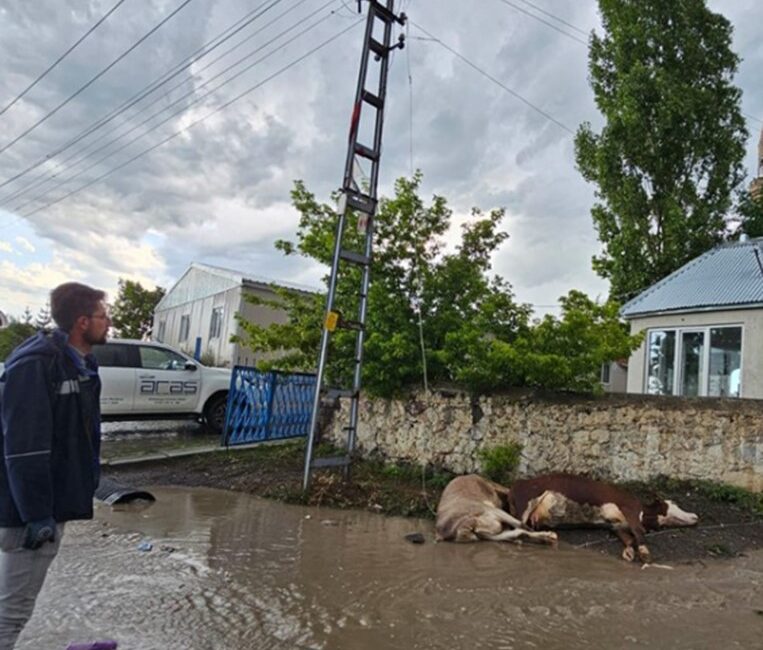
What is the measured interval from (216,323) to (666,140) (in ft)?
54.6

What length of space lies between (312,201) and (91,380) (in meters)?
7.61

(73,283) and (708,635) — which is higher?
(73,283)

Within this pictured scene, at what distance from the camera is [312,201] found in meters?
9.79

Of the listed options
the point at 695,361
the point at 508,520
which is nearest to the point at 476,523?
the point at 508,520

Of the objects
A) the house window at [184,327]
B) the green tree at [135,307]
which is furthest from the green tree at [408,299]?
the green tree at [135,307]

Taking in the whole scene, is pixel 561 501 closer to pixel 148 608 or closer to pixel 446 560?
pixel 446 560

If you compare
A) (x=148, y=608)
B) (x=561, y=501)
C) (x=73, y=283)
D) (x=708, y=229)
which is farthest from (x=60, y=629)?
(x=708, y=229)

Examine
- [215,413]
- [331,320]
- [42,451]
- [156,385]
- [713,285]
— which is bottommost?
[215,413]

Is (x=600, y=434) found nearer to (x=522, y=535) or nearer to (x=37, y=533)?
(x=522, y=535)

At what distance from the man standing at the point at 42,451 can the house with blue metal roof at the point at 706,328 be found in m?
10.5

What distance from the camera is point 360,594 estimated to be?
387 cm

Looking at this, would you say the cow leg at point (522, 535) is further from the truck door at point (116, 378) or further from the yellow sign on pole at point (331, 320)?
the truck door at point (116, 378)

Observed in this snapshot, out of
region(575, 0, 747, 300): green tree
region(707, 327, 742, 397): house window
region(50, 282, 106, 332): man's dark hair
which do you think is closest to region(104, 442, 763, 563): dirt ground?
region(50, 282, 106, 332): man's dark hair

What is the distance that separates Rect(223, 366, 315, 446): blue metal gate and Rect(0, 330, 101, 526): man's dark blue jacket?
6940 mm
